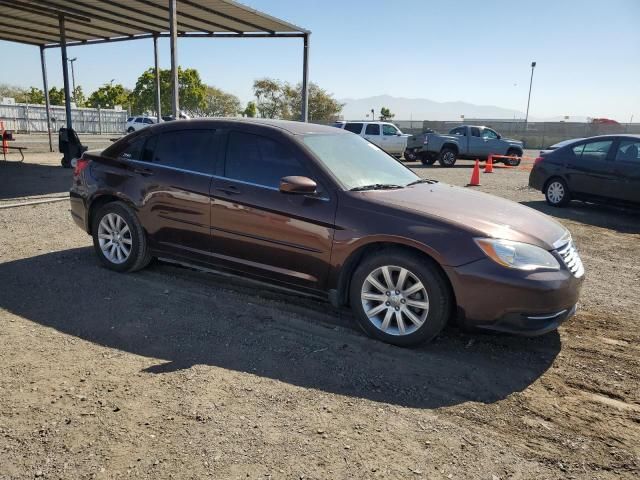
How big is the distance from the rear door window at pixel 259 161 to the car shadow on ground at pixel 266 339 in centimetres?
117

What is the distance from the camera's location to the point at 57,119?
45.3 metres

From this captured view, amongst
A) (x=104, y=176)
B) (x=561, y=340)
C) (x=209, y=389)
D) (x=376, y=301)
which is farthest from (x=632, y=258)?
(x=104, y=176)

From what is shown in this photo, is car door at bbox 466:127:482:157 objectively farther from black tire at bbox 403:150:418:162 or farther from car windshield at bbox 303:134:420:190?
car windshield at bbox 303:134:420:190

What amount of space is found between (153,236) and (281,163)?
5.55ft

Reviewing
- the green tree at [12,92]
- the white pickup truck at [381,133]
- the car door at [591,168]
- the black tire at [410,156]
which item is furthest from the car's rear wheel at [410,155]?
the green tree at [12,92]

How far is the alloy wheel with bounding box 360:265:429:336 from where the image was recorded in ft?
12.1

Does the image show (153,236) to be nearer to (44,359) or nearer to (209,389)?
(44,359)

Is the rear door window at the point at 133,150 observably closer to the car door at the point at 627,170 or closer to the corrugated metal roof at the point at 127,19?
the corrugated metal roof at the point at 127,19

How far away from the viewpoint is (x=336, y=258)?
394 centimetres

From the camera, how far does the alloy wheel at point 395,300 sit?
3.68 m

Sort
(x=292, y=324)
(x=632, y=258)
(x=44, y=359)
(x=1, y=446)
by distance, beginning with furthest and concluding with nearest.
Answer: (x=632, y=258)
(x=292, y=324)
(x=44, y=359)
(x=1, y=446)

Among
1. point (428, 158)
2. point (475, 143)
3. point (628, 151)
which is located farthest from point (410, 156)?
point (628, 151)

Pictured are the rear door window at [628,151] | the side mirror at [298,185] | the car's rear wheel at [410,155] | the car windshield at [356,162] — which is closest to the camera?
the side mirror at [298,185]

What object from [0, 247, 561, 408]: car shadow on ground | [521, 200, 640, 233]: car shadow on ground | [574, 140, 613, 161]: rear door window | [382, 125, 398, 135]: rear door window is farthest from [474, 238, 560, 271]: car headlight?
[382, 125, 398, 135]: rear door window
